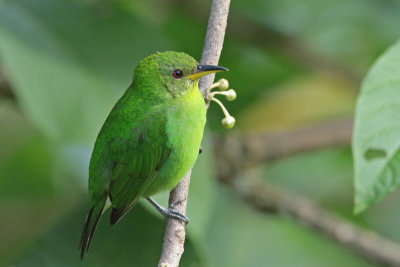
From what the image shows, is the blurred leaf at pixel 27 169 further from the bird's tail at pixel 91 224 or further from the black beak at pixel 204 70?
the black beak at pixel 204 70

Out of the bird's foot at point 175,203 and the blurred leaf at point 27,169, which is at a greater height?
the blurred leaf at point 27,169

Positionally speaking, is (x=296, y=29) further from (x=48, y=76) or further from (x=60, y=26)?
(x=48, y=76)

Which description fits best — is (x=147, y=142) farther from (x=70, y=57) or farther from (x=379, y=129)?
(x=379, y=129)

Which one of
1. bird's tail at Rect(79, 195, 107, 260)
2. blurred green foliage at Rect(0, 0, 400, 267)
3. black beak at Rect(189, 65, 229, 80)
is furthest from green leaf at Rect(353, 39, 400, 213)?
bird's tail at Rect(79, 195, 107, 260)

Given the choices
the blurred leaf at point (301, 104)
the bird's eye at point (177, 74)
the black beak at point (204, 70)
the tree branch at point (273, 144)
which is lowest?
the black beak at point (204, 70)

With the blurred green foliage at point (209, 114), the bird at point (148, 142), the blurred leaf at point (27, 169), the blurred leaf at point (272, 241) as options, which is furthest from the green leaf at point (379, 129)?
the blurred leaf at point (27, 169)

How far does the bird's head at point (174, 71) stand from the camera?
118 inches

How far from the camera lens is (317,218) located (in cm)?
388

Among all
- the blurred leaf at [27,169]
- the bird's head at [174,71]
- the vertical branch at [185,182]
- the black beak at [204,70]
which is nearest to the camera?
the vertical branch at [185,182]

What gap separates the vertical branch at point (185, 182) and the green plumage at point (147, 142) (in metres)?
0.23

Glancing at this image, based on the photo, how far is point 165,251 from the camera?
7.06 feet

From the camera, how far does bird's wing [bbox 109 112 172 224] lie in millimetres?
2928

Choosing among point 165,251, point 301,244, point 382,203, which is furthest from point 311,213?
point 165,251

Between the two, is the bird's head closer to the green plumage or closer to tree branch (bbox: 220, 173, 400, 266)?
the green plumage
